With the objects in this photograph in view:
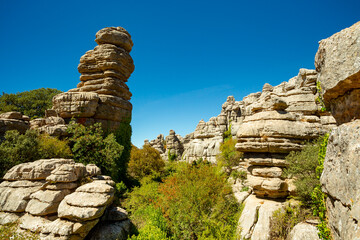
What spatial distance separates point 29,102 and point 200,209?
38.2 metres

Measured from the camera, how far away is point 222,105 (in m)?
59.8

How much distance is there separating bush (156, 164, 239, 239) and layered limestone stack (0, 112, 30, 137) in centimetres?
1205

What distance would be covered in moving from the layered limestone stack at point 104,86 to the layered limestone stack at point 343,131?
51.5 ft

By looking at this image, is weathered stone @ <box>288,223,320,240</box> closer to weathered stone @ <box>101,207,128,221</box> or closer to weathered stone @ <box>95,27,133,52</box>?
weathered stone @ <box>101,207,128,221</box>

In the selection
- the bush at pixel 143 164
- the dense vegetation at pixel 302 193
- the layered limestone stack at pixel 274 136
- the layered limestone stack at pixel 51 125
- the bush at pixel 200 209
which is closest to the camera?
the dense vegetation at pixel 302 193

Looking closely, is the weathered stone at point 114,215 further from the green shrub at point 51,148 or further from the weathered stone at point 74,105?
the weathered stone at point 74,105

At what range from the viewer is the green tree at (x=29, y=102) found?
100.0ft

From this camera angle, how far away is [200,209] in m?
8.79

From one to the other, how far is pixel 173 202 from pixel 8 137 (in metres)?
11.3

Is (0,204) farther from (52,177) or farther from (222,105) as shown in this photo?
(222,105)

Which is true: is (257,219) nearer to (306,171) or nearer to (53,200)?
(306,171)

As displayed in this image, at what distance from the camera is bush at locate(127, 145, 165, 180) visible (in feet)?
62.8

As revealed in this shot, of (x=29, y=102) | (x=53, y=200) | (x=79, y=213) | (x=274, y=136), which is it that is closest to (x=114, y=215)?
(x=79, y=213)

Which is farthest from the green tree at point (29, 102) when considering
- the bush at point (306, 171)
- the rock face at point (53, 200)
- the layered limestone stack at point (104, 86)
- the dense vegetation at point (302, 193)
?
the bush at point (306, 171)
